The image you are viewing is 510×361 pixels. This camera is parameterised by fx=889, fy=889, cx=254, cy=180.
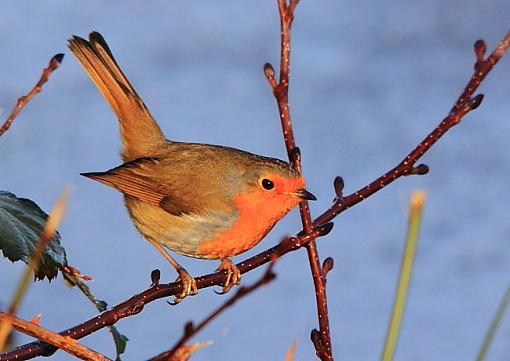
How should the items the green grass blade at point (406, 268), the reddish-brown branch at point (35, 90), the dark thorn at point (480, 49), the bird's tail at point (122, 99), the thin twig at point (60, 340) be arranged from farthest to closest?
the bird's tail at point (122, 99) → the reddish-brown branch at point (35, 90) → the dark thorn at point (480, 49) → the thin twig at point (60, 340) → the green grass blade at point (406, 268)

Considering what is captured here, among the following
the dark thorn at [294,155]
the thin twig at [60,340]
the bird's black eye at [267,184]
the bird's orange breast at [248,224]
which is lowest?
the thin twig at [60,340]

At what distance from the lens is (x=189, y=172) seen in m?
3.32

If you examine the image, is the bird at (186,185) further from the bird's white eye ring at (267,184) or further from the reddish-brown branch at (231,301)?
the reddish-brown branch at (231,301)

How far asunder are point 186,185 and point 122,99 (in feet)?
1.77

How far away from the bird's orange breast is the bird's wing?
0.21 meters

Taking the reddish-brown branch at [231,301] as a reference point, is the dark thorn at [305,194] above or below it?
above

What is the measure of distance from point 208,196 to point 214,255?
0.33m

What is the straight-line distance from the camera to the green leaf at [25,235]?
166 cm

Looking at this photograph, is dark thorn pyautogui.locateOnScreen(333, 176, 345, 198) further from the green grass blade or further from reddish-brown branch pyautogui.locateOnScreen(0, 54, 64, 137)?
the green grass blade

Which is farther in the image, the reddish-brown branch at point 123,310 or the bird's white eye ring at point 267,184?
the bird's white eye ring at point 267,184

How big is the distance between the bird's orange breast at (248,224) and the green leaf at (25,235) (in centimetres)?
115

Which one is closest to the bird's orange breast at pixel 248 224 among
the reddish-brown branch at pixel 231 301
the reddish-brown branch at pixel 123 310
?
the reddish-brown branch at pixel 123 310

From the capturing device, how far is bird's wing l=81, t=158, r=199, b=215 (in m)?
3.22

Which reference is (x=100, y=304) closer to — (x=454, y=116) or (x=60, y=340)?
(x=60, y=340)
